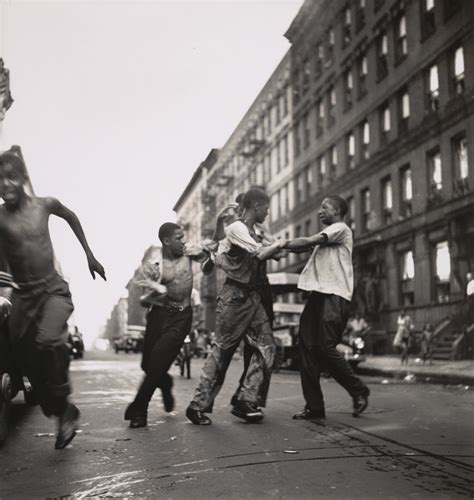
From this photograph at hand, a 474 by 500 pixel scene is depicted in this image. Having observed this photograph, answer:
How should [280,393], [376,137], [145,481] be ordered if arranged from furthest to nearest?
[376,137], [280,393], [145,481]

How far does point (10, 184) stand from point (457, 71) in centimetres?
2128

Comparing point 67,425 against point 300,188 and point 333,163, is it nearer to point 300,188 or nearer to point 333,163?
point 333,163

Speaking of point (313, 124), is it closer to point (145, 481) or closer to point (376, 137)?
point (376, 137)

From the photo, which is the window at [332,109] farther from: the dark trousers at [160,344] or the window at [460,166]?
the dark trousers at [160,344]

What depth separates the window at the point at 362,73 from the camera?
99.9ft

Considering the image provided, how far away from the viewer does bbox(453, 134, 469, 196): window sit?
22.6 meters

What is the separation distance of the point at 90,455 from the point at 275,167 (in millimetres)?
37577

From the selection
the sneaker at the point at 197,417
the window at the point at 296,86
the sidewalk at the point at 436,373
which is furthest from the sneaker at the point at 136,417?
the window at the point at 296,86

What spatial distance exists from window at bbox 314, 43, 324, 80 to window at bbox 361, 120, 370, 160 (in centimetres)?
356

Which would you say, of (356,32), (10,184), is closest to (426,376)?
(10,184)

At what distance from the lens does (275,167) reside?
137 ft

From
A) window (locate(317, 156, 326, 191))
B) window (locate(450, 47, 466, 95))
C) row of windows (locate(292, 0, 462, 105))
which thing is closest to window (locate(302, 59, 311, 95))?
row of windows (locate(292, 0, 462, 105))

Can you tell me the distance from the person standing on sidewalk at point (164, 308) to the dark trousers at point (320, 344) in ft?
3.32

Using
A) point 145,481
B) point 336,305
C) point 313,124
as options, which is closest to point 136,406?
point 336,305
